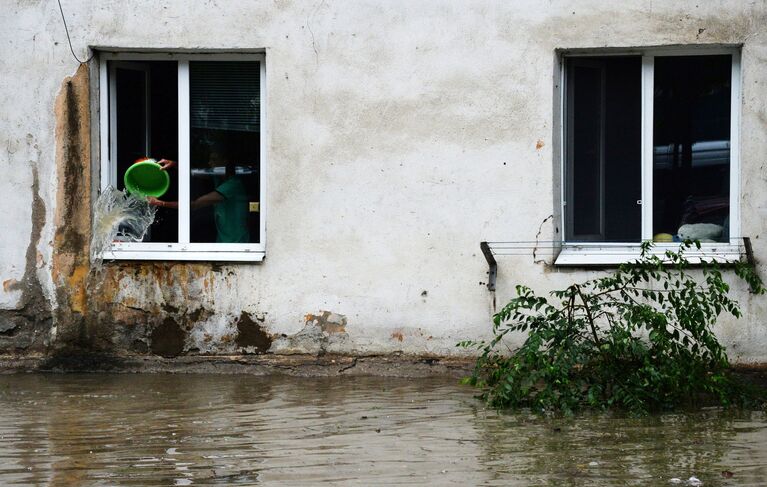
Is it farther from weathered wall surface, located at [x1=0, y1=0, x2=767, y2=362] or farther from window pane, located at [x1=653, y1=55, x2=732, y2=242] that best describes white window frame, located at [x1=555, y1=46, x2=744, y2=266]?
weathered wall surface, located at [x1=0, y1=0, x2=767, y2=362]

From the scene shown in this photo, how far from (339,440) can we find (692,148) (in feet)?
13.7

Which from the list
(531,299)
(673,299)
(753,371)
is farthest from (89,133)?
(753,371)

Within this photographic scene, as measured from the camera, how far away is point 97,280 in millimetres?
9688

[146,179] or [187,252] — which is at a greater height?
[146,179]

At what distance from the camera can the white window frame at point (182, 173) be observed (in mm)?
9688

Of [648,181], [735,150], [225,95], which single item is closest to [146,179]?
[225,95]

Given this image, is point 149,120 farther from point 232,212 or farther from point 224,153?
point 232,212

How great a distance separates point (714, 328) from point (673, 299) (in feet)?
2.46

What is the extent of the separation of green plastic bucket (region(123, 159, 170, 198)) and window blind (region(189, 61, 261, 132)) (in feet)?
1.65

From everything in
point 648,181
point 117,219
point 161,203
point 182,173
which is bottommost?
point 117,219

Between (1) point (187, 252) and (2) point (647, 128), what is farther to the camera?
(1) point (187, 252)

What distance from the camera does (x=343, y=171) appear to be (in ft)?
31.2

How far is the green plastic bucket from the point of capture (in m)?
9.84

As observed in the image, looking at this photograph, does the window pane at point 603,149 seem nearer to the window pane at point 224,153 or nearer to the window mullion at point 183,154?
the window pane at point 224,153
